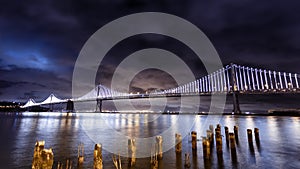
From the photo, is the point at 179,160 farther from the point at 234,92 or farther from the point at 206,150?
the point at 234,92

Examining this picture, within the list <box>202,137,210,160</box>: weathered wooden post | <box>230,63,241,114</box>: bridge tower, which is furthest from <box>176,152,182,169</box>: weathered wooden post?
<box>230,63,241,114</box>: bridge tower

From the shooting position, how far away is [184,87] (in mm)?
66375

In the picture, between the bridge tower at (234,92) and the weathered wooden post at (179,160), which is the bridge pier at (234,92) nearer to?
the bridge tower at (234,92)

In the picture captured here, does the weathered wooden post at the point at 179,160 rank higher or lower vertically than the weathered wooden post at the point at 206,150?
lower

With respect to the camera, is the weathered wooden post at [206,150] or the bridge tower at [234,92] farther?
the bridge tower at [234,92]

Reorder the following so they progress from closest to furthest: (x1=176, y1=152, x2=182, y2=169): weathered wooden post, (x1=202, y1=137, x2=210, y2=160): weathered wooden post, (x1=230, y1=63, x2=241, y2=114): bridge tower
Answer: (x1=176, y1=152, x2=182, y2=169): weathered wooden post
(x1=202, y1=137, x2=210, y2=160): weathered wooden post
(x1=230, y1=63, x2=241, y2=114): bridge tower

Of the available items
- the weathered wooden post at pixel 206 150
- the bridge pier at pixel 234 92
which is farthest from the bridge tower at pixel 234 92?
the weathered wooden post at pixel 206 150

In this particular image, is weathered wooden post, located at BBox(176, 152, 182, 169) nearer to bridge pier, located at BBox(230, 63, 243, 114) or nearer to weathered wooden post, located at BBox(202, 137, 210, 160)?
weathered wooden post, located at BBox(202, 137, 210, 160)

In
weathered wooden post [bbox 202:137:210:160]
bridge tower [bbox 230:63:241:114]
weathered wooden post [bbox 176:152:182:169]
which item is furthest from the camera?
bridge tower [bbox 230:63:241:114]

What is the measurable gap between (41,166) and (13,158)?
227 inches

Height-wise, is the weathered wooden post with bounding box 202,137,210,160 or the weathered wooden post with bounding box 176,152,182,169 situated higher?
the weathered wooden post with bounding box 202,137,210,160

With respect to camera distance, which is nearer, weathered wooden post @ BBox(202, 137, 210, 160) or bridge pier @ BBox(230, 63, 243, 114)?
weathered wooden post @ BBox(202, 137, 210, 160)

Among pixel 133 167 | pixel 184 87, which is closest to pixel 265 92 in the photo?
pixel 184 87

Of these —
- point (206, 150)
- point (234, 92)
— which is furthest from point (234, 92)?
point (206, 150)
